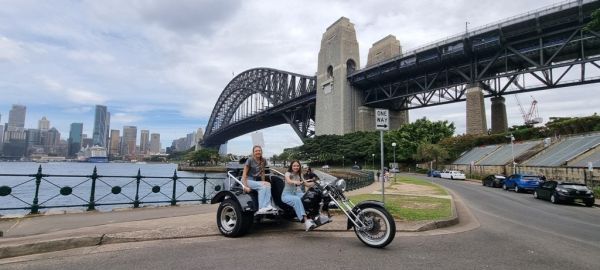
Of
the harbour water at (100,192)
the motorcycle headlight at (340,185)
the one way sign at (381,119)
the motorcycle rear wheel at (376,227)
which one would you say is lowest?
the harbour water at (100,192)

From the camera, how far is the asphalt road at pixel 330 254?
15.0 feet

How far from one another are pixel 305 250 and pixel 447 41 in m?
56.9

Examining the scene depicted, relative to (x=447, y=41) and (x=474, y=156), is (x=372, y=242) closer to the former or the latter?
(x=474, y=156)

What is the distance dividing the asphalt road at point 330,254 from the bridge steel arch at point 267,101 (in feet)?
283

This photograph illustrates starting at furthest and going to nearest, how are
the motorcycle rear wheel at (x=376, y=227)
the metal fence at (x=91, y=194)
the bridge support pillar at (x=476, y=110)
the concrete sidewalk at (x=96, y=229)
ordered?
the bridge support pillar at (x=476, y=110), the metal fence at (x=91, y=194), the motorcycle rear wheel at (x=376, y=227), the concrete sidewalk at (x=96, y=229)

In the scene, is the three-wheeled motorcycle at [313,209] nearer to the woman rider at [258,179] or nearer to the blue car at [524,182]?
the woman rider at [258,179]

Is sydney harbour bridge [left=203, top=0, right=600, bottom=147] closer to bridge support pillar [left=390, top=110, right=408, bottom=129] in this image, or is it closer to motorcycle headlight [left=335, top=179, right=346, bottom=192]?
bridge support pillar [left=390, top=110, right=408, bottom=129]

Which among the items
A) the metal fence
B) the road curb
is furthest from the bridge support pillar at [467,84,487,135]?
the road curb

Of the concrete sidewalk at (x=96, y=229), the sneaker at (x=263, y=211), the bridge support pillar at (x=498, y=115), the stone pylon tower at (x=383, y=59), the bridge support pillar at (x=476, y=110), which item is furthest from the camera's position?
the stone pylon tower at (x=383, y=59)

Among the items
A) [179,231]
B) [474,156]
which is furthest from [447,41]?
[179,231]

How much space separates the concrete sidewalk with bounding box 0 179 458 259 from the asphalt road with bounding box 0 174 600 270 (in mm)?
239

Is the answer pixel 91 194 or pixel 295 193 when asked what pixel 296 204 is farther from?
pixel 91 194

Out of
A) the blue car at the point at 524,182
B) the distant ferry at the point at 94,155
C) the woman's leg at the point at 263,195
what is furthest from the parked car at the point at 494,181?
the distant ferry at the point at 94,155

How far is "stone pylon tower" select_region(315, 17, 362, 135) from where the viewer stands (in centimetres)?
7762
